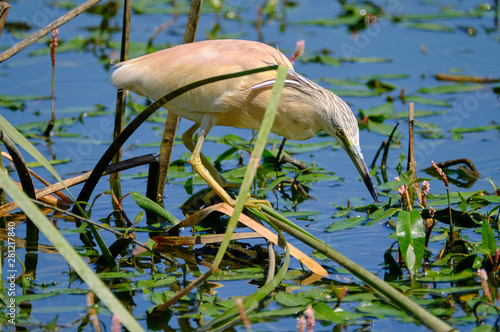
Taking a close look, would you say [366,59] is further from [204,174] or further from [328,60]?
[204,174]

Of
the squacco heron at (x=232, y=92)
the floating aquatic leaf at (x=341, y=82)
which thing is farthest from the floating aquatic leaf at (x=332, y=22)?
the squacco heron at (x=232, y=92)

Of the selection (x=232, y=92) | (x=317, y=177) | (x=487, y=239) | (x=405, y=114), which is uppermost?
(x=405, y=114)

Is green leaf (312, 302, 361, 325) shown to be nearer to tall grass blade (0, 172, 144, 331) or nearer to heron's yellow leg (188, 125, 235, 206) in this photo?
tall grass blade (0, 172, 144, 331)

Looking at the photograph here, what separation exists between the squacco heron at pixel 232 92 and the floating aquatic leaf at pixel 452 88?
257cm

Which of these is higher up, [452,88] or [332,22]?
[332,22]

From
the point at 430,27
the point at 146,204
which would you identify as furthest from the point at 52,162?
the point at 430,27

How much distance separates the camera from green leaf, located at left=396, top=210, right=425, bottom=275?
120 inches

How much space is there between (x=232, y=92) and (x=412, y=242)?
1.40 meters

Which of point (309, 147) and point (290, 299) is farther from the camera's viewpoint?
point (309, 147)

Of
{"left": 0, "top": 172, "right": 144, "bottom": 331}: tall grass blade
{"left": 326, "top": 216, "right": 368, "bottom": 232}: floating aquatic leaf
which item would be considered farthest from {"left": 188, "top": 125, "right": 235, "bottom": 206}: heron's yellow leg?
{"left": 0, "top": 172, "right": 144, "bottom": 331}: tall grass blade

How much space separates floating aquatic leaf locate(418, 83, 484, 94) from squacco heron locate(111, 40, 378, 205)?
2.57m

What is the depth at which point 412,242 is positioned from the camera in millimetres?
3045

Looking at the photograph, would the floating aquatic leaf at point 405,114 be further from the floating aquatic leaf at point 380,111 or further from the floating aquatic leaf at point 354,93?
the floating aquatic leaf at point 354,93

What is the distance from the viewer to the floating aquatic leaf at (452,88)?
6203 millimetres
